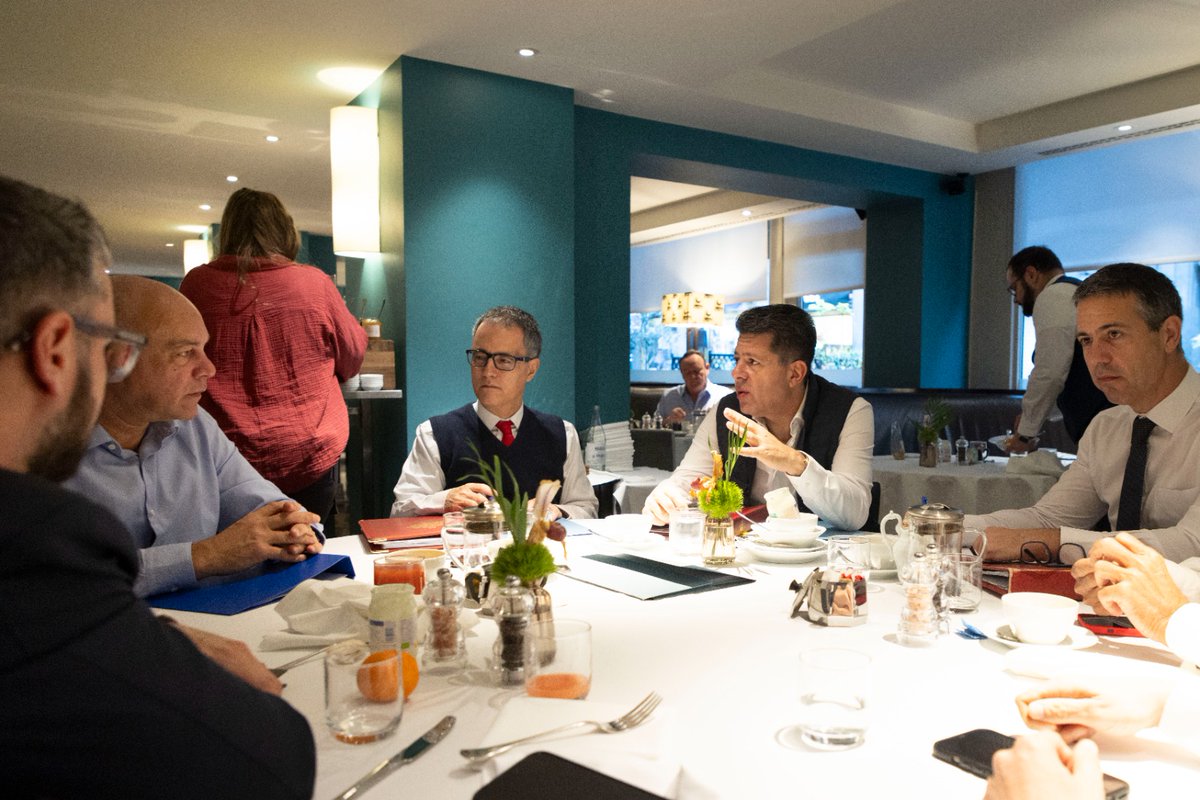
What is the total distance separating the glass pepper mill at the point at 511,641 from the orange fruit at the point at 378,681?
188 mm

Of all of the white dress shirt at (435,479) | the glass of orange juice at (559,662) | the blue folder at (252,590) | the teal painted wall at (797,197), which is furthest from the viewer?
the teal painted wall at (797,197)

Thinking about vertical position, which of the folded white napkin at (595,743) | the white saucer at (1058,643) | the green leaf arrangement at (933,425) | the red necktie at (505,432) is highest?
the red necktie at (505,432)

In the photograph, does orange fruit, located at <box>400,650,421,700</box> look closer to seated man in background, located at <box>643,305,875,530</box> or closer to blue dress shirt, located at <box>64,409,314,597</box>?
blue dress shirt, located at <box>64,409,314,597</box>

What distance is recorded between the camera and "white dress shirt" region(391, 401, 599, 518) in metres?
2.68

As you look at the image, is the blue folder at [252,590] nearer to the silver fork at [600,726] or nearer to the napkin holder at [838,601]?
the silver fork at [600,726]

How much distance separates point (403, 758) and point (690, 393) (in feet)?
21.8

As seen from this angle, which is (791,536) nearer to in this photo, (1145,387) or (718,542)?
(718,542)

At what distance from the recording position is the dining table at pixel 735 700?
932 millimetres

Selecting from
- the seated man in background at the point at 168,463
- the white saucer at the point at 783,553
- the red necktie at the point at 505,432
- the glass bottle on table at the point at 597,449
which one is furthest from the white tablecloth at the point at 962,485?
the seated man in background at the point at 168,463

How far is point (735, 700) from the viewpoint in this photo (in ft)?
3.79

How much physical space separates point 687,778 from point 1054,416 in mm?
6122

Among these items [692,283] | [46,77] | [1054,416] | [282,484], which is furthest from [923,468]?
[692,283]

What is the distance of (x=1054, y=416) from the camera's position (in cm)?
616

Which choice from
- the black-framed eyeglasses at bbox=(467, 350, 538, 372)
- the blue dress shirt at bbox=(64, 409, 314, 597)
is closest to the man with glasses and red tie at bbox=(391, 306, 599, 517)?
the black-framed eyeglasses at bbox=(467, 350, 538, 372)
